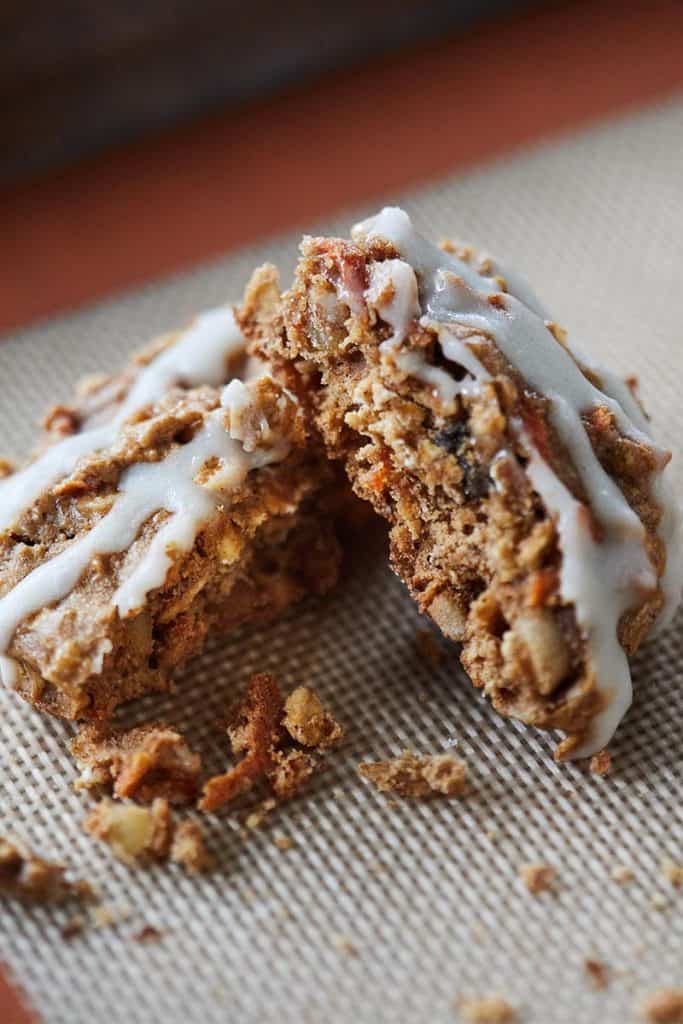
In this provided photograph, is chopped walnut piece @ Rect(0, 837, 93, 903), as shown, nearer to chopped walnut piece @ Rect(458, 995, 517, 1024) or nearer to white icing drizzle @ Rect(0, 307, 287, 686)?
white icing drizzle @ Rect(0, 307, 287, 686)

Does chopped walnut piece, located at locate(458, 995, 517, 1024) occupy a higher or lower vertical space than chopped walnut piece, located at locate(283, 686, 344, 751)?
lower

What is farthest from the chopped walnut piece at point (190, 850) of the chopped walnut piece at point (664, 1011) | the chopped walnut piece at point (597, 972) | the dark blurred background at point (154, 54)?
the dark blurred background at point (154, 54)

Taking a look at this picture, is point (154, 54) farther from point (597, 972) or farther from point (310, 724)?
point (597, 972)

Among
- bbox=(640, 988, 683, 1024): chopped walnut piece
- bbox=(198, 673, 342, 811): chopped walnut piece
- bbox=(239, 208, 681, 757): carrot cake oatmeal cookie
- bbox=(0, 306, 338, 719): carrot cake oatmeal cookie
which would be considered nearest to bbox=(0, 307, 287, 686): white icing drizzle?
Answer: bbox=(0, 306, 338, 719): carrot cake oatmeal cookie

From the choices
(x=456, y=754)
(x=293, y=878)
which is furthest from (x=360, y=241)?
(x=293, y=878)

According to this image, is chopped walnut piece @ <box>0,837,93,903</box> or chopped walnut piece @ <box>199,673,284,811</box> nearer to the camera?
chopped walnut piece @ <box>0,837,93,903</box>
